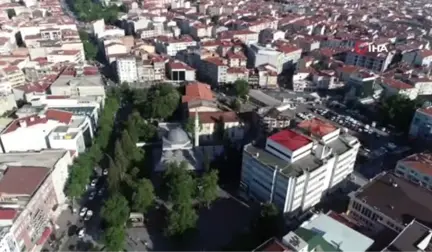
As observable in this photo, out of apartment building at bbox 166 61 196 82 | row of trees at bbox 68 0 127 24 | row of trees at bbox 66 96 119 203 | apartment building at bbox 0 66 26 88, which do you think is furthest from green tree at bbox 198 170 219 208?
row of trees at bbox 68 0 127 24

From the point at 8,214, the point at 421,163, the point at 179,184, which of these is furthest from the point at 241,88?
the point at 8,214

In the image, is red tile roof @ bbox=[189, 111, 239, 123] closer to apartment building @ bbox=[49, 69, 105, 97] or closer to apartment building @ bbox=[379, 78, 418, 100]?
apartment building @ bbox=[49, 69, 105, 97]

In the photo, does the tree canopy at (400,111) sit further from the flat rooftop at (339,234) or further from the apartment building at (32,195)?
the apartment building at (32,195)

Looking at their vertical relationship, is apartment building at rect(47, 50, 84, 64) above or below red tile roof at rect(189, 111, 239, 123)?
above

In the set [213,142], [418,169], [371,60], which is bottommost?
[213,142]

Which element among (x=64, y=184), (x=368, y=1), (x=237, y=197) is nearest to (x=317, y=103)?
(x=237, y=197)

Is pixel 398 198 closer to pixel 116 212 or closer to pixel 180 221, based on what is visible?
pixel 180 221

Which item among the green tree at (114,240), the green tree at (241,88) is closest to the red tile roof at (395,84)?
the green tree at (241,88)
